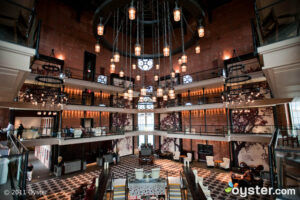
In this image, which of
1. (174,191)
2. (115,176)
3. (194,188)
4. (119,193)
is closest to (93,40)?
(115,176)

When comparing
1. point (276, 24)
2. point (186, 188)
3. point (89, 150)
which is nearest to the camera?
point (276, 24)

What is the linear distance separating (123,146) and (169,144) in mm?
5067

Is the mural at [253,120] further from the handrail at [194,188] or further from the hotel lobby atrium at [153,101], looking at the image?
the handrail at [194,188]

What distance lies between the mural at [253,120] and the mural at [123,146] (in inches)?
422

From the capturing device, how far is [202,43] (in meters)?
15.1

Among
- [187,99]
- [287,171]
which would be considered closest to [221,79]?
[187,99]

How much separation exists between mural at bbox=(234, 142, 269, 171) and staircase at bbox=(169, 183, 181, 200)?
260 inches

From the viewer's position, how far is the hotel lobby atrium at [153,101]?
12.4ft

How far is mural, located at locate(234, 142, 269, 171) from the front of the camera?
10.9 metres

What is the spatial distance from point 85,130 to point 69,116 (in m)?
2.48

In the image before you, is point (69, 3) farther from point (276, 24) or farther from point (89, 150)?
point (276, 24)

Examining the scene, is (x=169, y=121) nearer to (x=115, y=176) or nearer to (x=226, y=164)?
(x=226, y=164)

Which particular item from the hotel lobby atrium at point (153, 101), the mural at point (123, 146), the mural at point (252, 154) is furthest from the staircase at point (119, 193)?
the mural at point (252, 154)

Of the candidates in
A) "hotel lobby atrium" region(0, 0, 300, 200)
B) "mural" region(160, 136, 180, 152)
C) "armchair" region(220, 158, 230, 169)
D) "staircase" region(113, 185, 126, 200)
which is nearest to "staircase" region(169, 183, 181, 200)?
"hotel lobby atrium" region(0, 0, 300, 200)
